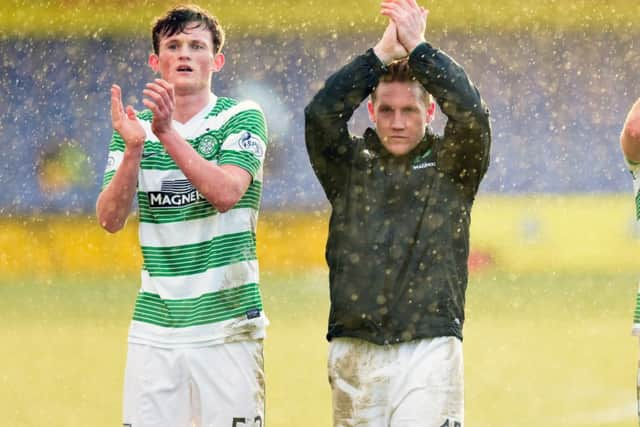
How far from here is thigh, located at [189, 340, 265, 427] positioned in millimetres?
4199

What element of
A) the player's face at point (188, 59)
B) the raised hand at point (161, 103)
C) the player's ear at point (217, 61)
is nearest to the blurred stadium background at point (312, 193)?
the player's ear at point (217, 61)

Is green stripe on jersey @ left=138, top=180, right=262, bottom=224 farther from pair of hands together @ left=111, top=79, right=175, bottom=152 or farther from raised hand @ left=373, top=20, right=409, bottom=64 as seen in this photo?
raised hand @ left=373, top=20, right=409, bottom=64

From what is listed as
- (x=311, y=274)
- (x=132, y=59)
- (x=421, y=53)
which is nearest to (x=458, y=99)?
(x=421, y=53)

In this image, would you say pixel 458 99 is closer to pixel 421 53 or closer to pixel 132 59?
pixel 421 53

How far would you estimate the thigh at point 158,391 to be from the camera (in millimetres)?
4215

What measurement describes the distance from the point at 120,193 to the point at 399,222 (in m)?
0.92

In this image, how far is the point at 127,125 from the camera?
4.27 metres

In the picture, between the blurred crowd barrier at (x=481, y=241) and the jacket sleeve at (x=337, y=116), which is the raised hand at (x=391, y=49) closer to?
the jacket sleeve at (x=337, y=116)

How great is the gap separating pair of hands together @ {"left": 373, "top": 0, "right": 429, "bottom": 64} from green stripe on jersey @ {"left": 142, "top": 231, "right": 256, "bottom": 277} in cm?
80

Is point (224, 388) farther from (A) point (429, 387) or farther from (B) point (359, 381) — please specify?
(A) point (429, 387)

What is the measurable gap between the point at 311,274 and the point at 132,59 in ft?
18.7

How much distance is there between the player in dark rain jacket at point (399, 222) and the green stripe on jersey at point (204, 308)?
11.8 inches

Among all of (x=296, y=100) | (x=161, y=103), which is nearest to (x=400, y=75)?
(x=161, y=103)

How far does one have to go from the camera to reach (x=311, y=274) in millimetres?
18953
